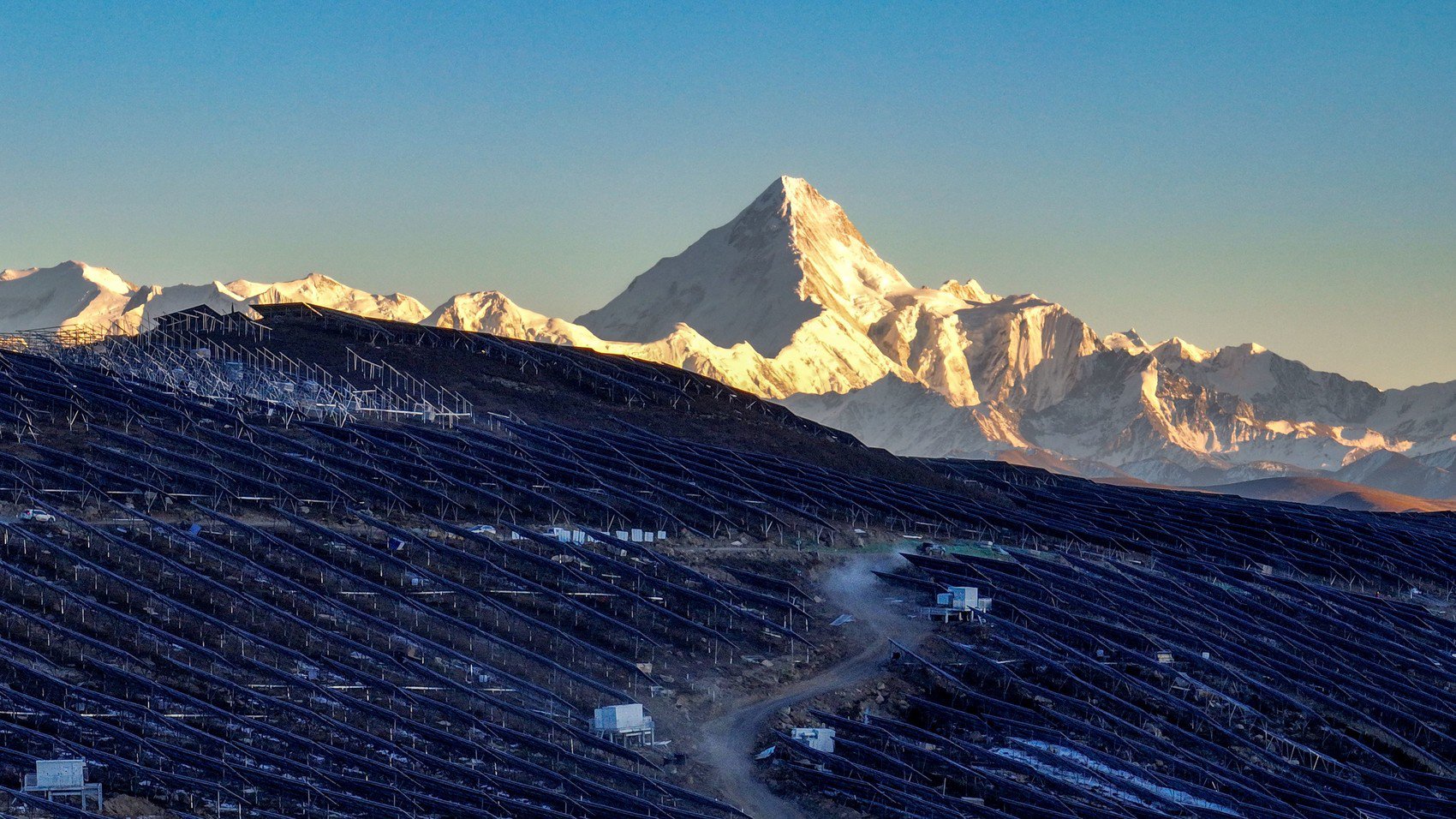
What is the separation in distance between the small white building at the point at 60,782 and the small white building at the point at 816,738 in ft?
92.2

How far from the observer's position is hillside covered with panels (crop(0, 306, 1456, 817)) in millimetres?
67375

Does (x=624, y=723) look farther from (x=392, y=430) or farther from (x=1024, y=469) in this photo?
(x=1024, y=469)

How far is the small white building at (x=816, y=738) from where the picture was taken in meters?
72.8

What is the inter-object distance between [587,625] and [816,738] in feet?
46.3

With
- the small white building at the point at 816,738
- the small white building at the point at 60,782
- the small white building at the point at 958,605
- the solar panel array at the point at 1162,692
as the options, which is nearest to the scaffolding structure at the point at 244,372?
the small white building at the point at 958,605

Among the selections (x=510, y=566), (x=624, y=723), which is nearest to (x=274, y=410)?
(x=510, y=566)

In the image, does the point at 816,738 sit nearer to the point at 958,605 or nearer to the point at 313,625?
the point at 958,605

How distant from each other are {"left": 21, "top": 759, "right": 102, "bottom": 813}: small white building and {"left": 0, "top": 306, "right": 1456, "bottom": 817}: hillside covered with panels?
3.28ft

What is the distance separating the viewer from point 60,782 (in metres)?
60.7

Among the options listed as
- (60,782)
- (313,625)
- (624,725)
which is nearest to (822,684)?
(624,725)

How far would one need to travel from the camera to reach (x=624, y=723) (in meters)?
72.0

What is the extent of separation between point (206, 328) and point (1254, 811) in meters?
88.6

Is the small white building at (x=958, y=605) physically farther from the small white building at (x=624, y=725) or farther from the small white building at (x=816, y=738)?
the small white building at (x=624, y=725)

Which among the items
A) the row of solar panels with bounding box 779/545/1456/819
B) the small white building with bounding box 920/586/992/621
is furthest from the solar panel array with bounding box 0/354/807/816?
the row of solar panels with bounding box 779/545/1456/819
